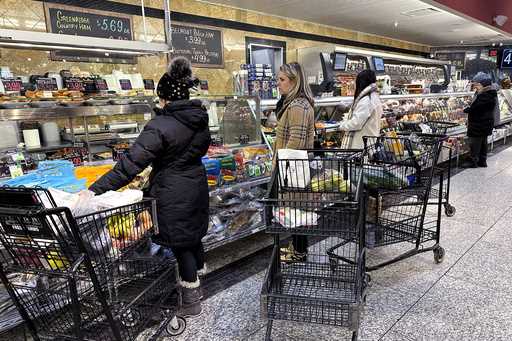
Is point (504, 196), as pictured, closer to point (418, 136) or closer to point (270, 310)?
point (418, 136)

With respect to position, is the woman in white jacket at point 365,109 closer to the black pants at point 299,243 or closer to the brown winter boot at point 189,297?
the black pants at point 299,243

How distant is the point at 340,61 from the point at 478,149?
346 centimetres

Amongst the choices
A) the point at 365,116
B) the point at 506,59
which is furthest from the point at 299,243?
the point at 506,59

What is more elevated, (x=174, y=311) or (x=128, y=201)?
(x=128, y=201)

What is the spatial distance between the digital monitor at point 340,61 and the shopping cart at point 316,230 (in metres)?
3.32

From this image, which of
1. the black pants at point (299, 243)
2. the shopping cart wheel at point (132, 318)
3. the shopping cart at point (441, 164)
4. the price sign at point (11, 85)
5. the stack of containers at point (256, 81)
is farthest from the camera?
the stack of containers at point (256, 81)

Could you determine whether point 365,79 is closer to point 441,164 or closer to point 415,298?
point 415,298

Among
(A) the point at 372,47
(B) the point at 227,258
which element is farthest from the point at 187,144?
(A) the point at 372,47

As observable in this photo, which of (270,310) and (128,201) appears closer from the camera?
(128,201)

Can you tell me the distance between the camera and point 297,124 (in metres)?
2.82

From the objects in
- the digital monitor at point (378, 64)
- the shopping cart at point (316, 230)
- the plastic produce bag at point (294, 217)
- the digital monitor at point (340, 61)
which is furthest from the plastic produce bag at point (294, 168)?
Result: the digital monitor at point (378, 64)

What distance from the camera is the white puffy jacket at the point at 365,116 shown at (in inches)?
144

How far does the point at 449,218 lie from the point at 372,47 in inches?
192

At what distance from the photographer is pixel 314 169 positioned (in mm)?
2279
